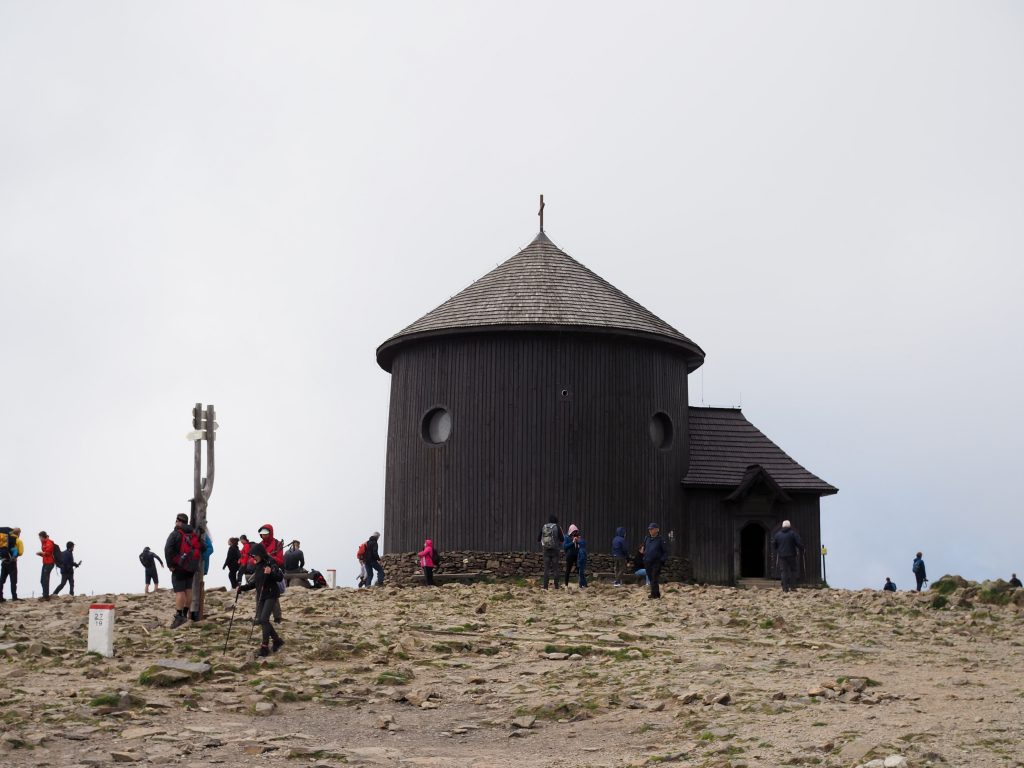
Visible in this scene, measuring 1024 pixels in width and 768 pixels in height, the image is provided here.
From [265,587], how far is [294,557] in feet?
41.6

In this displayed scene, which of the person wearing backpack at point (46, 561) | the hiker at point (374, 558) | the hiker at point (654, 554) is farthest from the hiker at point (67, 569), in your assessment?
the hiker at point (654, 554)

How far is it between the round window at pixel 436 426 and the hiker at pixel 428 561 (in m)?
2.96

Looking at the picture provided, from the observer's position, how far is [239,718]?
16750 mm

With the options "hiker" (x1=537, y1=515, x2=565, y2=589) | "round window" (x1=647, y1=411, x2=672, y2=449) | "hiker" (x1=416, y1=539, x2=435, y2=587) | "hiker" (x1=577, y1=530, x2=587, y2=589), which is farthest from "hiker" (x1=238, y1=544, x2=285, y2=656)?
"round window" (x1=647, y1=411, x2=672, y2=449)

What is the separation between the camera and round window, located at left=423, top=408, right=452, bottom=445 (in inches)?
1364

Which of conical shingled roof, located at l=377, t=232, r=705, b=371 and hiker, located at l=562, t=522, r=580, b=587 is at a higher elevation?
conical shingled roof, located at l=377, t=232, r=705, b=371

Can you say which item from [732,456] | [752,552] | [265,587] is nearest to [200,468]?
[265,587]

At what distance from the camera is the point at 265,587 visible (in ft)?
65.7

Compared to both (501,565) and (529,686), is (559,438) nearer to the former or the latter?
(501,565)

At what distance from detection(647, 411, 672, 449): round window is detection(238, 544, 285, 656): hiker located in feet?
54.5

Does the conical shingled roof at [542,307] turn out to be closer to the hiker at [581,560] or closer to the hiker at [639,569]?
the hiker at [639,569]

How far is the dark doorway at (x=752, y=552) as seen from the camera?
3734 centimetres

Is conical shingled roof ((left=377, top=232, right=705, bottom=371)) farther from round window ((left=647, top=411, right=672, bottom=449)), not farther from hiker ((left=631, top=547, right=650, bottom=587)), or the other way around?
hiker ((left=631, top=547, right=650, bottom=587))

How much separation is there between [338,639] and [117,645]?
133 inches
